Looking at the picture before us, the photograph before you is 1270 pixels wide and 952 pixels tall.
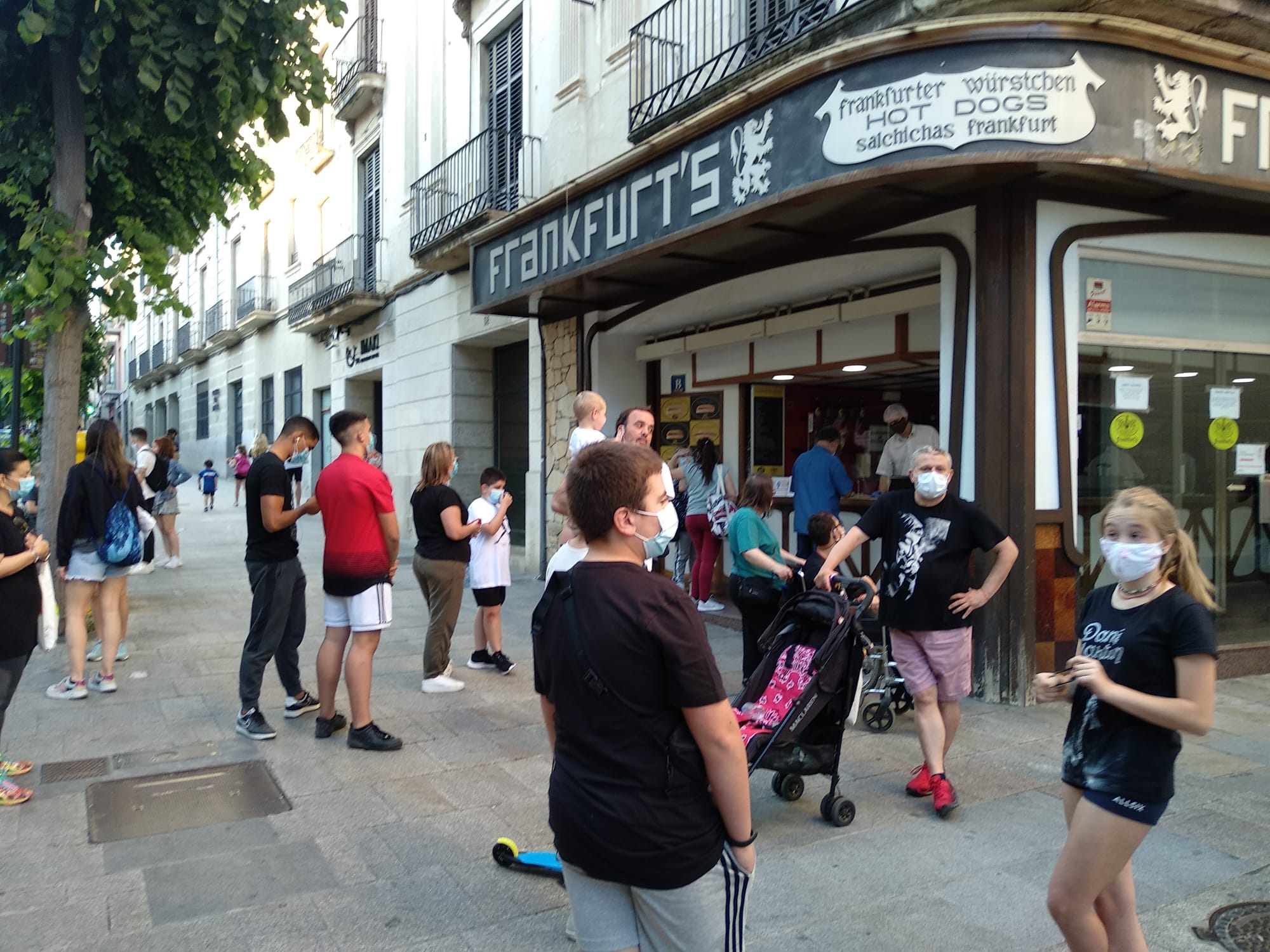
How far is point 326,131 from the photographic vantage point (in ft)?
70.5

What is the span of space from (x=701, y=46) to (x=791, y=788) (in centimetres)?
738

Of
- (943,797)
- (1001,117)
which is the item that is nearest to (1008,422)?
(1001,117)

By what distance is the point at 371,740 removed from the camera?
5.50 m

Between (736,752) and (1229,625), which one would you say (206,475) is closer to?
(1229,625)

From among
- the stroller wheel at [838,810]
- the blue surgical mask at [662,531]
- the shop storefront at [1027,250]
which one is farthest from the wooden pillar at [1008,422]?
the blue surgical mask at [662,531]

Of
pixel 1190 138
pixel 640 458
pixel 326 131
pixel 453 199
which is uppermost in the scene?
pixel 326 131

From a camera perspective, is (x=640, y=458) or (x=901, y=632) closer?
(x=640, y=458)

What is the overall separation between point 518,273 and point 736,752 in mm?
9027

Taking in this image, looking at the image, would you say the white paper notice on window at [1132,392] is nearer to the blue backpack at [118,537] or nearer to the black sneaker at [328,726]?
the black sneaker at [328,726]

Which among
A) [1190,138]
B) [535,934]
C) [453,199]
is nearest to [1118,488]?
[1190,138]

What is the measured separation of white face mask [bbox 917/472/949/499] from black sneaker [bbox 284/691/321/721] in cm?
390

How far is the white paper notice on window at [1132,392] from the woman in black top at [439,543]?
15.6 ft

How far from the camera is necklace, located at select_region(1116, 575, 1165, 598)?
2766 millimetres

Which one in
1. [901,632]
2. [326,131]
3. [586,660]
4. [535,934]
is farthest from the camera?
[326,131]
